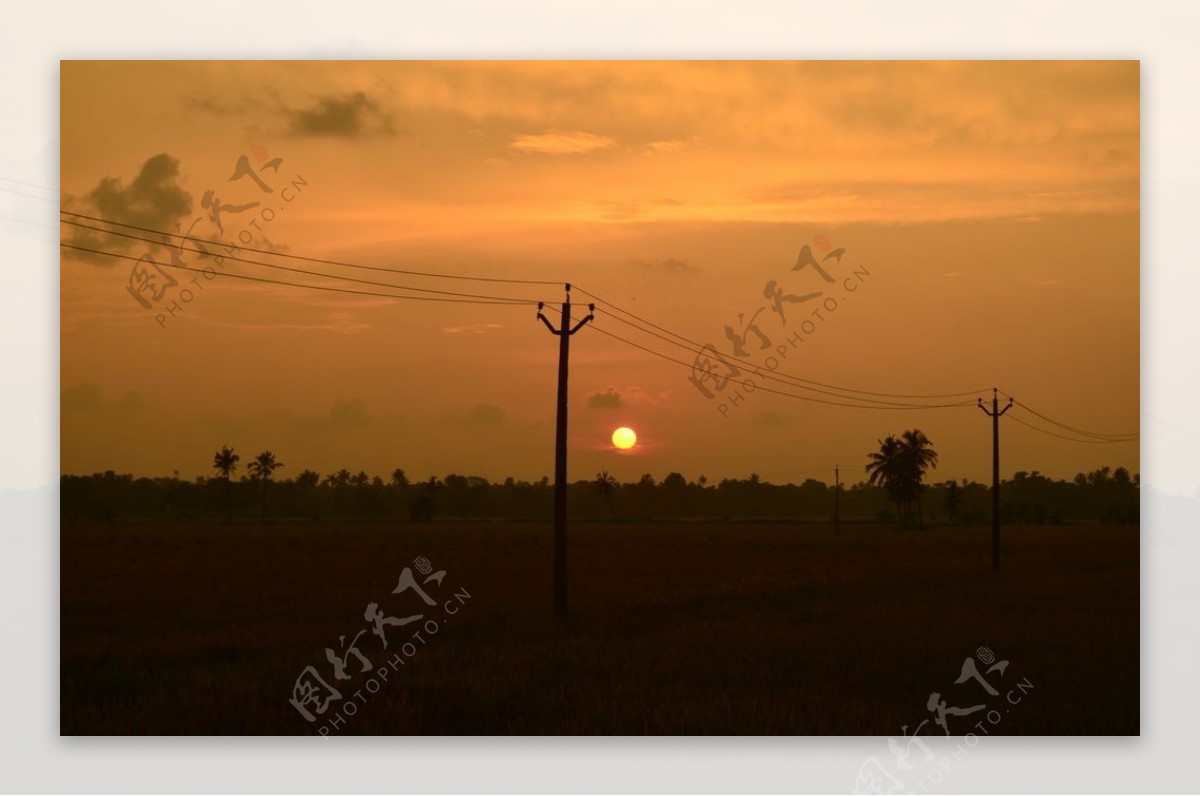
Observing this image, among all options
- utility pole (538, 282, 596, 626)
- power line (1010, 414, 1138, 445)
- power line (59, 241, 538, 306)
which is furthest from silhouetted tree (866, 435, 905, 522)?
power line (59, 241, 538, 306)

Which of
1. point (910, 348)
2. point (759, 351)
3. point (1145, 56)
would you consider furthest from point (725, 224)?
point (1145, 56)

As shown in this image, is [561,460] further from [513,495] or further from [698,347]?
[513,495]

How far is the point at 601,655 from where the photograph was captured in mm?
11102

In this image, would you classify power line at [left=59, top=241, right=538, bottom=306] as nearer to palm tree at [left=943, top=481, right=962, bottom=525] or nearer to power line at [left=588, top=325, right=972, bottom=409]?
power line at [left=588, top=325, right=972, bottom=409]

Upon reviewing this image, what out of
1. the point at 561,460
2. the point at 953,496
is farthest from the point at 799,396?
the point at 953,496

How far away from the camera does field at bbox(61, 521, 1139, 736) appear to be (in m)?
9.49

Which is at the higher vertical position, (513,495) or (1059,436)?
(1059,436)

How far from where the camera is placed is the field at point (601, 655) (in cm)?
949

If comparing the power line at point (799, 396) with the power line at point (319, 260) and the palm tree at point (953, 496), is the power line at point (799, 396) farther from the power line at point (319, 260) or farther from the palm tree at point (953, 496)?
the palm tree at point (953, 496)

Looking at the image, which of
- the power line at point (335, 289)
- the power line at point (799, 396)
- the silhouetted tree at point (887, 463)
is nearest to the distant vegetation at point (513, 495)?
the silhouetted tree at point (887, 463)

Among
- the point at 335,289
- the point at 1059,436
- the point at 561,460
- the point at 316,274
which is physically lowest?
the point at 561,460

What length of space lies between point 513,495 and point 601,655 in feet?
27.6

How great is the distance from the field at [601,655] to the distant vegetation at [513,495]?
1.29 ft

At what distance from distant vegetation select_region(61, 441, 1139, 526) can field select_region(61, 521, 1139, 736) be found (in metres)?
0.39
